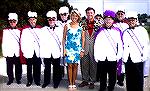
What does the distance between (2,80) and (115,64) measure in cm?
282

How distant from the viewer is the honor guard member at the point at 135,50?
7.86m

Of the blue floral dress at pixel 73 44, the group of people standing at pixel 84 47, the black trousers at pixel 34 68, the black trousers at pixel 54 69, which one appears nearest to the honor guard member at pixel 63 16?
the group of people standing at pixel 84 47

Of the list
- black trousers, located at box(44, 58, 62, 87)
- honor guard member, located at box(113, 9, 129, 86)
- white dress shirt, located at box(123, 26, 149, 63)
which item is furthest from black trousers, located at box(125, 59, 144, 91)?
black trousers, located at box(44, 58, 62, 87)

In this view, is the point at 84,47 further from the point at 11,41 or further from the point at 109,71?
the point at 11,41

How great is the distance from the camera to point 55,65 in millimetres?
9164

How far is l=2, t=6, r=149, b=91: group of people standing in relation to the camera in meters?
7.94

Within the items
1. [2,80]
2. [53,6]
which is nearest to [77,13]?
[2,80]

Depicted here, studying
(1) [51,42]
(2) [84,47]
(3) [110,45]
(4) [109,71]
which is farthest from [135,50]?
(1) [51,42]

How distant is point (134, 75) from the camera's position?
313 inches

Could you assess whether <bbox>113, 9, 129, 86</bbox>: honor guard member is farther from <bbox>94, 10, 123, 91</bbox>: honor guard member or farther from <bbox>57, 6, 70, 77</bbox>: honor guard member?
<bbox>57, 6, 70, 77</bbox>: honor guard member

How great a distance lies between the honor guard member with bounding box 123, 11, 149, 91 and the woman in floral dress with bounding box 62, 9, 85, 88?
1.00 m

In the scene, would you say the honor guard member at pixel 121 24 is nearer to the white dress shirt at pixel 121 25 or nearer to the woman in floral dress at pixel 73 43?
the white dress shirt at pixel 121 25

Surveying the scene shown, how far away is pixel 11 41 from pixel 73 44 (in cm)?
136

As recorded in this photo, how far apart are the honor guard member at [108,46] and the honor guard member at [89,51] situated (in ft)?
1.51
